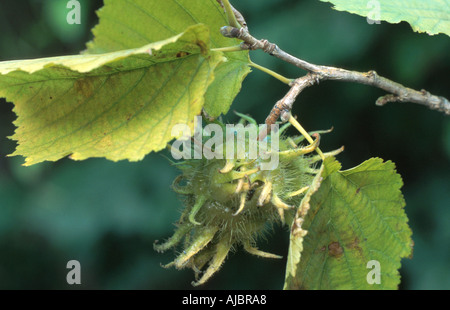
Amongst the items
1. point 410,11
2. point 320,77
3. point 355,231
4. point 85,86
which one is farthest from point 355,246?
point 85,86

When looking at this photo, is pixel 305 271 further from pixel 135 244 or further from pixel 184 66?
pixel 135 244

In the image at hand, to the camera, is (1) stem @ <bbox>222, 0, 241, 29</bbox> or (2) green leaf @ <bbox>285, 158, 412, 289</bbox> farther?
(2) green leaf @ <bbox>285, 158, 412, 289</bbox>

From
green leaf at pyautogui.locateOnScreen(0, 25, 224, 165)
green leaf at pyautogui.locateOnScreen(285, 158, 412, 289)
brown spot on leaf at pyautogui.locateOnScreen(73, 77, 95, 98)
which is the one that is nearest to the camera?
green leaf at pyautogui.locateOnScreen(0, 25, 224, 165)

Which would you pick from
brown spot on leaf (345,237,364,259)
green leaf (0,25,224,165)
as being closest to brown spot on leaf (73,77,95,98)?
green leaf (0,25,224,165)

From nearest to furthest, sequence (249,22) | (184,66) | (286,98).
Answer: (184,66)
(286,98)
(249,22)

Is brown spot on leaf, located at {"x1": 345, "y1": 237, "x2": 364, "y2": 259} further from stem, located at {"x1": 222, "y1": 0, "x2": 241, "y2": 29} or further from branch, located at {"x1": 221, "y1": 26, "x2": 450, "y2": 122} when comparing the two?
stem, located at {"x1": 222, "y1": 0, "x2": 241, "y2": 29}

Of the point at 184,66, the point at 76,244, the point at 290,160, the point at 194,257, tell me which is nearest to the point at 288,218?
the point at 290,160

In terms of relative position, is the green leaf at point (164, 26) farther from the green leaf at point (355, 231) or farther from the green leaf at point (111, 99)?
the green leaf at point (355, 231)
